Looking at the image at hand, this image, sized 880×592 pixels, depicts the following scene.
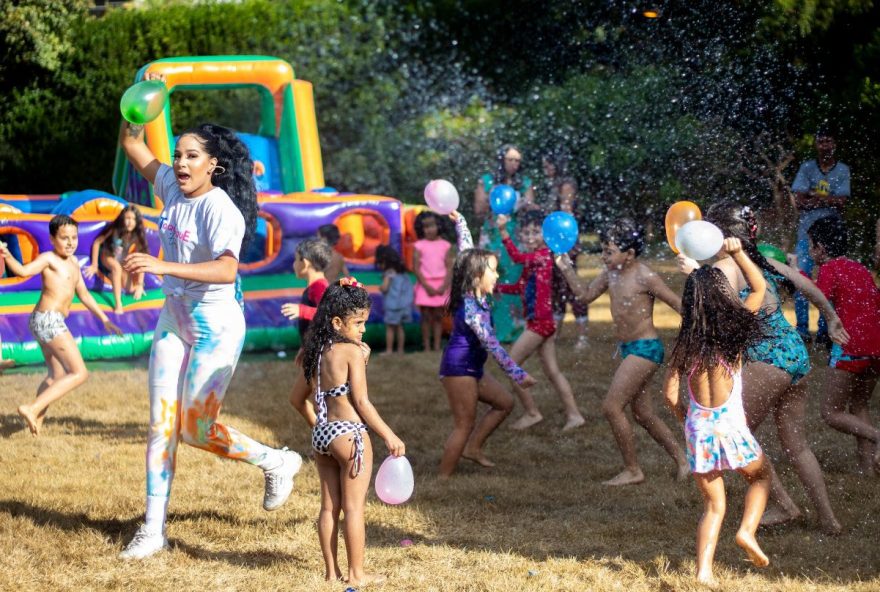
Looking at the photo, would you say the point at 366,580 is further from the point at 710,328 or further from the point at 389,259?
the point at 389,259

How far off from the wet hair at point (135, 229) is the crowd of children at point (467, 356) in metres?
2.06

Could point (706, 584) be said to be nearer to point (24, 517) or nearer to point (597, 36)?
point (24, 517)

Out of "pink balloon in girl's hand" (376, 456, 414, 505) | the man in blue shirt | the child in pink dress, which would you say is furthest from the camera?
the child in pink dress

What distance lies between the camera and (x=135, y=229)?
9.29 meters

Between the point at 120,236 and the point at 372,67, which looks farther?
the point at 372,67

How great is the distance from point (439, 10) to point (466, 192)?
553 centimetres

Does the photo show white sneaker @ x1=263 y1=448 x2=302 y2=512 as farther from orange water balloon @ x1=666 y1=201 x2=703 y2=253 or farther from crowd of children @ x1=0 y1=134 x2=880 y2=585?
orange water balloon @ x1=666 y1=201 x2=703 y2=253

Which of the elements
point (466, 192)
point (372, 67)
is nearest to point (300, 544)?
point (466, 192)

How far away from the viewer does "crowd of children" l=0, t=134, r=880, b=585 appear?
4.40 m

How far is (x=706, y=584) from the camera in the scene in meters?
4.40

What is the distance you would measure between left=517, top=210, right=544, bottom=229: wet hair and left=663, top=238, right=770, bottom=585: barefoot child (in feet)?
17.7

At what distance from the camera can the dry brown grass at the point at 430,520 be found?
4.55 meters

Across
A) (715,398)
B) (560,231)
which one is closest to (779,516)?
(715,398)

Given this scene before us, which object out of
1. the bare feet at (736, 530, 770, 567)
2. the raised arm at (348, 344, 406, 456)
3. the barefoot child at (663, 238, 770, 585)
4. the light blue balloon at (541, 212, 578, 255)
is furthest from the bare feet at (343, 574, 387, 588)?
the light blue balloon at (541, 212, 578, 255)
